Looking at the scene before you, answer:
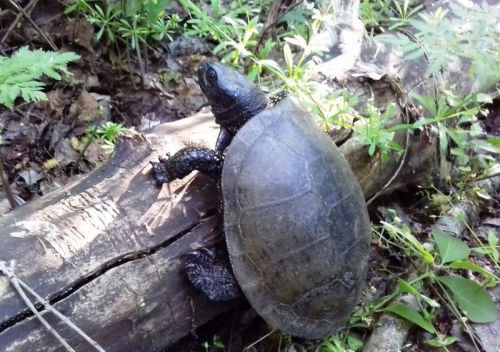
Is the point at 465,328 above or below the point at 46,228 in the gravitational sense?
below

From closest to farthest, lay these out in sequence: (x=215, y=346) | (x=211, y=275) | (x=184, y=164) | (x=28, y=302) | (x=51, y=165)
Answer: (x=28, y=302) → (x=211, y=275) → (x=184, y=164) → (x=215, y=346) → (x=51, y=165)

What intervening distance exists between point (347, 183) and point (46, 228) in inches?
52.8

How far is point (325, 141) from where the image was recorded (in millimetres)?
2268

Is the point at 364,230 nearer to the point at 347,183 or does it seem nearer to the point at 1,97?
the point at 347,183

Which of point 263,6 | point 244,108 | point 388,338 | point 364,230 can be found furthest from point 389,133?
point 263,6

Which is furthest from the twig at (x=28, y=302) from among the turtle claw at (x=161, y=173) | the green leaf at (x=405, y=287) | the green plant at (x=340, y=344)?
the green leaf at (x=405, y=287)

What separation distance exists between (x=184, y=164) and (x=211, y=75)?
0.56 meters

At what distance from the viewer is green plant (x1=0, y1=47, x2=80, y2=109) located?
1699 millimetres

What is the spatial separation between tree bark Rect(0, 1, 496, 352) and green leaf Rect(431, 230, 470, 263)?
655 mm

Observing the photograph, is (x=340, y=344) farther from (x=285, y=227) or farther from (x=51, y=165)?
(x=51, y=165)

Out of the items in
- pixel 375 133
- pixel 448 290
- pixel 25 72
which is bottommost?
pixel 448 290

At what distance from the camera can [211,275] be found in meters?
2.05

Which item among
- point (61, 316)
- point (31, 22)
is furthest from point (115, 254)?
point (31, 22)

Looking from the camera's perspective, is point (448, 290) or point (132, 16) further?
point (132, 16)
